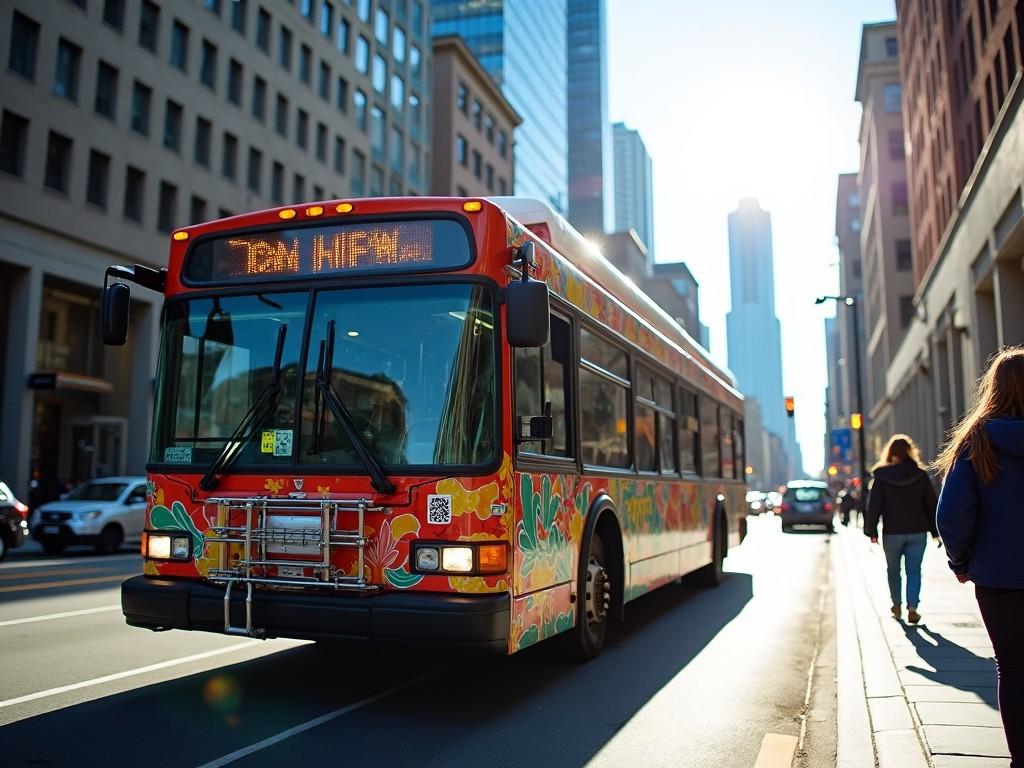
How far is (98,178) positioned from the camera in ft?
100

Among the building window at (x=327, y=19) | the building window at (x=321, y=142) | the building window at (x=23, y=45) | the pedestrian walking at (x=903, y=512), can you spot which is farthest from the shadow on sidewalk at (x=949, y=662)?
the building window at (x=327, y=19)

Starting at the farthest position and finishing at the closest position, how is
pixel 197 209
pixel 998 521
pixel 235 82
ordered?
pixel 235 82
pixel 197 209
pixel 998 521

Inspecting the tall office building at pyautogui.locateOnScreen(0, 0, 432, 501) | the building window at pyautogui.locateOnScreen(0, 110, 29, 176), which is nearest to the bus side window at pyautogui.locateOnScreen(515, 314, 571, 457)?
the tall office building at pyautogui.locateOnScreen(0, 0, 432, 501)

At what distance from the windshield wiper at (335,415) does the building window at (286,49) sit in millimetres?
38531

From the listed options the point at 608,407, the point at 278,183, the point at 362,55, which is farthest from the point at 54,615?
the point at 362,55

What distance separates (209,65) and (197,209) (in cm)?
567

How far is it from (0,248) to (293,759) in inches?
1032

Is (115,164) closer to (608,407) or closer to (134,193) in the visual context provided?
(134,193)

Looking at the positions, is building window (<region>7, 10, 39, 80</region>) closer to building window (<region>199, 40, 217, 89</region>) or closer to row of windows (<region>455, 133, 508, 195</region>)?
building window (<region>199, 40, 217, 89</region>)

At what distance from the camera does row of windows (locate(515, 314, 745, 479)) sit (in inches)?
245

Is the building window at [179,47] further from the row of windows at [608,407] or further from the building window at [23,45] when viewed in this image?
the row of windows at [608,407]

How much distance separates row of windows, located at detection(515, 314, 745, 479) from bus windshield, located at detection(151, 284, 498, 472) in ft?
1.42

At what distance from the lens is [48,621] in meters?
9.02

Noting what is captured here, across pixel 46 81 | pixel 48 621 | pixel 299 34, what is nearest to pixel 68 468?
pixel 46 81
